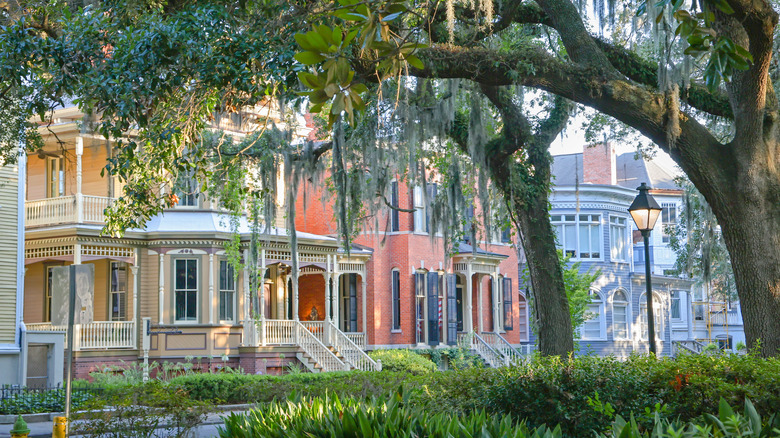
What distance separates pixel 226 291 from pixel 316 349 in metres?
3.50

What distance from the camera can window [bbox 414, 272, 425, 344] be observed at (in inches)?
1272

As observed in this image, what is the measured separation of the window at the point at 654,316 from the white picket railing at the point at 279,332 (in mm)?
20665

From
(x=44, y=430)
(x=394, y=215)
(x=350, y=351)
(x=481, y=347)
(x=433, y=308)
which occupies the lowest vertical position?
(x=44, y=430)

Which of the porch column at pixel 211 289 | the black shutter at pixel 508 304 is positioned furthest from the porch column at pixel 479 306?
the porch column at pixel 211 289

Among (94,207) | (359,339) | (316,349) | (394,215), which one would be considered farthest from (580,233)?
(94,207)

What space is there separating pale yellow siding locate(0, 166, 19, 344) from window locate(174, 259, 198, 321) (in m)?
6.23

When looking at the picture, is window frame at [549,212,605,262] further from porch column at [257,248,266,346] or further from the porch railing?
the porch railing

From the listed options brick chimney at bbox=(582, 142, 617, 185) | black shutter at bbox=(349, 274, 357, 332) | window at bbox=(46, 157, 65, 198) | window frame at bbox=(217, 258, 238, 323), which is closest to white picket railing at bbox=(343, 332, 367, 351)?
black shutter at bbox=(349, 274, 357, 332)

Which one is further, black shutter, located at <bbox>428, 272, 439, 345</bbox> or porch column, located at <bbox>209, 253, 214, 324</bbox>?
black shutter, located at <bbox>428, 272, 439, 345</bbox>

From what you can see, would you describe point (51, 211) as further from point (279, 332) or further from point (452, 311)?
point (452, 311)

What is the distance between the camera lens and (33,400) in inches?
688

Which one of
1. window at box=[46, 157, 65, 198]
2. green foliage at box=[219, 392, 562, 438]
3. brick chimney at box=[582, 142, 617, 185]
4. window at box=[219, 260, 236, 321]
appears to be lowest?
green foliage at box=[219, 392, 562, 438]

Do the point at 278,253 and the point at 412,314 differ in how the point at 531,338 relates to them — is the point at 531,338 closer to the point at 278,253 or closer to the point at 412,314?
the point at 412,314

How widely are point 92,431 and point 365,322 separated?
21.1 m
